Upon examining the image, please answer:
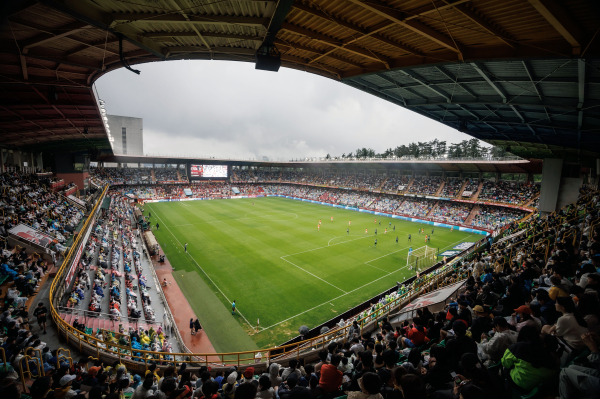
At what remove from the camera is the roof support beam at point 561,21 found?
5.04 meters

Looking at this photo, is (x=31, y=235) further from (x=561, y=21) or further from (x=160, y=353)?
(x=561, y=21)

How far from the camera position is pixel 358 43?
7.86 metres

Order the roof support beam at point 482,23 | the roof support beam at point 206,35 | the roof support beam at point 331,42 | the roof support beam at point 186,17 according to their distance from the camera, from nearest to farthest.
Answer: the roof support beam at point 186,17, the roof support beam at point 482,23, the roof support beam at point 206,35, the roof support beam at point 331,42

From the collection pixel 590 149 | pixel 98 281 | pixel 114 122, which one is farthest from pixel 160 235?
pixel 114 122

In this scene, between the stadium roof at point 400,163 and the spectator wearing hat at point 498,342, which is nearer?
the spectator wearing hat at point 498,342

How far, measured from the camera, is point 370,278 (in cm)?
2111

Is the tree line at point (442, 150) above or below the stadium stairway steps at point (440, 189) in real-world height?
above

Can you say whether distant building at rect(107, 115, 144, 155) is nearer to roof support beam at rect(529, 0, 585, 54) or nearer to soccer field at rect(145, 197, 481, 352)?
soccer field at rect(145, 197, 481, 352)

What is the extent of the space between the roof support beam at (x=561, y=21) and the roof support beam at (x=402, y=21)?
2.03 meters

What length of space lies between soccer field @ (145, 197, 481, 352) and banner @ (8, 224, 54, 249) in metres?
8.06

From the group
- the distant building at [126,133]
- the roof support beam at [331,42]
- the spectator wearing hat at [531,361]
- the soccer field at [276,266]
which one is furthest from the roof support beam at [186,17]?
the distant building at [126,133]

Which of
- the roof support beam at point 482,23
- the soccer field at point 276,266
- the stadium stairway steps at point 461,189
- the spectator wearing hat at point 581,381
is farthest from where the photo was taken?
the stadium stairway steps at point 461,189

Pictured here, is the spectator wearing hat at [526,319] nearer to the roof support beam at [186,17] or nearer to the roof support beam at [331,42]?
the roof support beam at [331,42]

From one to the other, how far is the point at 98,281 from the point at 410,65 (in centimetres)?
1741
